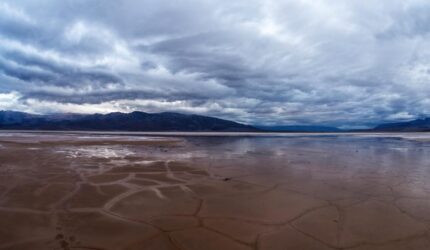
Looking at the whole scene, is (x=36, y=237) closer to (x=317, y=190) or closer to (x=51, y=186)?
(x=51, y=186)

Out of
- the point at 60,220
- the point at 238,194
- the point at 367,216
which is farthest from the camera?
the point at 238,194

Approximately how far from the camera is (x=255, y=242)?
518 centimetres

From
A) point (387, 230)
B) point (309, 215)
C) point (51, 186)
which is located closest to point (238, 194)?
point (309, 215)

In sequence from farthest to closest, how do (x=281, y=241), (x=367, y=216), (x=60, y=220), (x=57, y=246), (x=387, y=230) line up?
(x=367, y=216), (x=60, y=220), (x=387, y=230), (x=281, y=241), (x=57, y=246)

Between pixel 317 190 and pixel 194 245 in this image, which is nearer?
pixel 194 245

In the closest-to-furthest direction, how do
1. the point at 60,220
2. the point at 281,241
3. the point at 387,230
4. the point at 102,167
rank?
the point at 281,241
the point at 387,230
the point at 60,220
the point at 102,167

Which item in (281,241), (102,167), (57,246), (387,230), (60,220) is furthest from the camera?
(102,167)

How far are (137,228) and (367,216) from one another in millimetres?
5470

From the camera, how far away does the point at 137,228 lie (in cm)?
575

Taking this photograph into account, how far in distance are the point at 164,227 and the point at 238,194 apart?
3338mm

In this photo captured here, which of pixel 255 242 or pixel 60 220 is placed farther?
pixel 60 220

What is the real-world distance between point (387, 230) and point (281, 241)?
2.45 metres

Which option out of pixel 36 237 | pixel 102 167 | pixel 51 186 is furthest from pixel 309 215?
pixel 102 167

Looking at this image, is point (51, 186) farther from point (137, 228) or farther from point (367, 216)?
point (367, 216)
